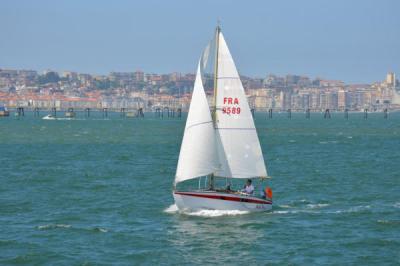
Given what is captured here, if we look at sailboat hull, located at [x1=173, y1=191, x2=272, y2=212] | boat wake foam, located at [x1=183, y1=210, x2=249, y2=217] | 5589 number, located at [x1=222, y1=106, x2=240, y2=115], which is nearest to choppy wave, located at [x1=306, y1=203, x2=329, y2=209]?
sailboat hull, located at [x1=173, y1=191, x2=272, y2=212]

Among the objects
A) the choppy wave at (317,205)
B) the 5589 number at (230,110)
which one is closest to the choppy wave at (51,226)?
the 5589 number at (230,110)

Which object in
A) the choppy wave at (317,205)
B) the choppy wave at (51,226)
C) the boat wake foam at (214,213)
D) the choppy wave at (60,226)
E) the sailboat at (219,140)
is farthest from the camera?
the choppy wave at (317,205)

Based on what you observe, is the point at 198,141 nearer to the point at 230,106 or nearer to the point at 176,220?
the point at 230,106

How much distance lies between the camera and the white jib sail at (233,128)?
39375mm

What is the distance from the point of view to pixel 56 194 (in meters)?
50.1

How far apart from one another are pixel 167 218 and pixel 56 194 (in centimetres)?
1181

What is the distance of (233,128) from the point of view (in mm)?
40156

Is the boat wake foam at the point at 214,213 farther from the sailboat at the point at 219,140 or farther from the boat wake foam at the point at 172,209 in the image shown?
the boat wake foam at the point at 172,209

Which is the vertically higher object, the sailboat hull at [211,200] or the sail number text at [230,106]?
the sail number text at [230,106]

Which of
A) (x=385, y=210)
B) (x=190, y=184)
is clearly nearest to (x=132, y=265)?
(x=385, y=210)

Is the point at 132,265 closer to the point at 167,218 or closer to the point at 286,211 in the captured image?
the point at 167,218

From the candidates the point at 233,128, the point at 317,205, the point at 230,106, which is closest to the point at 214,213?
the point at 233,128

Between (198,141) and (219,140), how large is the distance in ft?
3.54

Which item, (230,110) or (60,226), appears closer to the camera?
(60,226)
